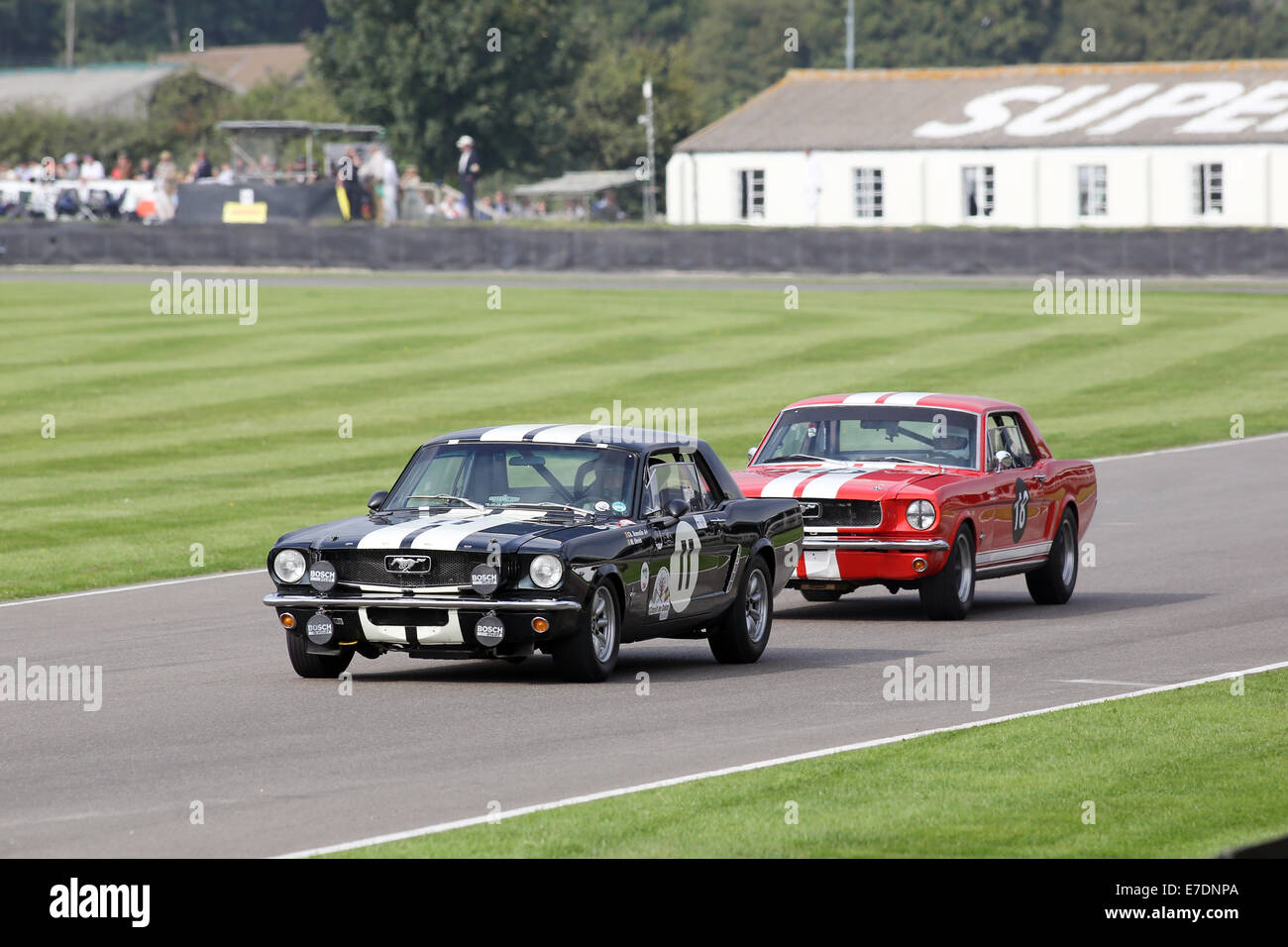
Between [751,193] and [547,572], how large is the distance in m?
64.6

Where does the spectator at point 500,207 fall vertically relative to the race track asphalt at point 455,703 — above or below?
above

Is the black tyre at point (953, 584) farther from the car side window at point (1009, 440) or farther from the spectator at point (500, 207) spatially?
the spectator at point (500, 207)

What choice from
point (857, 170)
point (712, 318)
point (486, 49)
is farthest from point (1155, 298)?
point (486, 49)

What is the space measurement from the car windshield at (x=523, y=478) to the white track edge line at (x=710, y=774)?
2639 mm

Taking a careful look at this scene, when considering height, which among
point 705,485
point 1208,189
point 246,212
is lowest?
point 705,485

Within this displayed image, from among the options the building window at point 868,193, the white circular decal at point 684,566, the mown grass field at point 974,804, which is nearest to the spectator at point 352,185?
the building window at point 868,193

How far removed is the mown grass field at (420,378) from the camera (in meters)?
20.5

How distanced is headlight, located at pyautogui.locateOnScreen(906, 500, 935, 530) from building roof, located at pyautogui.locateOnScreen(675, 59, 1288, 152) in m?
53.8

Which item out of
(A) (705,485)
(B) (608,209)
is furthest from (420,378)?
(B) (608,209)

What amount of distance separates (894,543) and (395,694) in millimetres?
4093

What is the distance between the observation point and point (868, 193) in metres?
71.7

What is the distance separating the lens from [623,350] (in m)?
34.4

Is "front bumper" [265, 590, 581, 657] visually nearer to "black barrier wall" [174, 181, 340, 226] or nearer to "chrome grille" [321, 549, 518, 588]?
"chrome grille" [321, 549, 518, 588]

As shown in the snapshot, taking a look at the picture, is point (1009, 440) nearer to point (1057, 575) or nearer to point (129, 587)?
point (1057, 575)
